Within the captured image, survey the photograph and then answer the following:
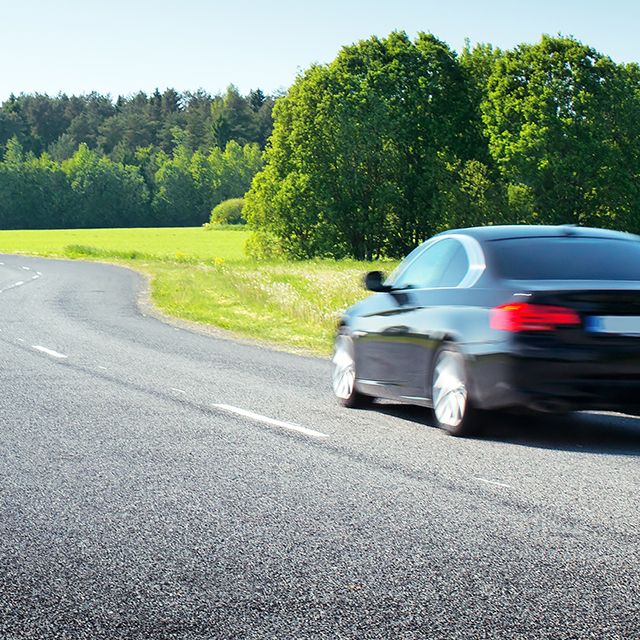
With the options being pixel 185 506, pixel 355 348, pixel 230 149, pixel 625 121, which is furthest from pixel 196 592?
pixel 230 149

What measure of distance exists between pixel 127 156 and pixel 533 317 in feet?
501

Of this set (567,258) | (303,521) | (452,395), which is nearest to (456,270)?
(567,258)

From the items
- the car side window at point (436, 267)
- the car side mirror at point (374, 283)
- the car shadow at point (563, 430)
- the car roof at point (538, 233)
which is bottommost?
the car shadow at point (563, 430)

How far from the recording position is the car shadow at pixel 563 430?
677 cm

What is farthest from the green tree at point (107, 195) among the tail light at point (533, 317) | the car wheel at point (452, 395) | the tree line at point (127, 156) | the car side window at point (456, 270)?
the tail light at point (533, 317)

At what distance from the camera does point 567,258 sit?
6980 millimetres

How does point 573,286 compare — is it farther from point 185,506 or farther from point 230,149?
point 230,149

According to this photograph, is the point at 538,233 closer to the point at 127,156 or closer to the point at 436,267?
the point at 436,267

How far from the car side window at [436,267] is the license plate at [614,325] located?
1.18 meters

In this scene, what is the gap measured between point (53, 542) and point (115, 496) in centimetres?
88

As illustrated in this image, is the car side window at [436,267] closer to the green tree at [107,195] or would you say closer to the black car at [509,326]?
the black car at [509,326]

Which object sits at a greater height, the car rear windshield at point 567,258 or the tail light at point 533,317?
the car rear windshield at point 567,258

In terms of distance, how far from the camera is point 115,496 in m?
5.22

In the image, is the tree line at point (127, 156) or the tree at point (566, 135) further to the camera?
the tree line at point (127, 156)
